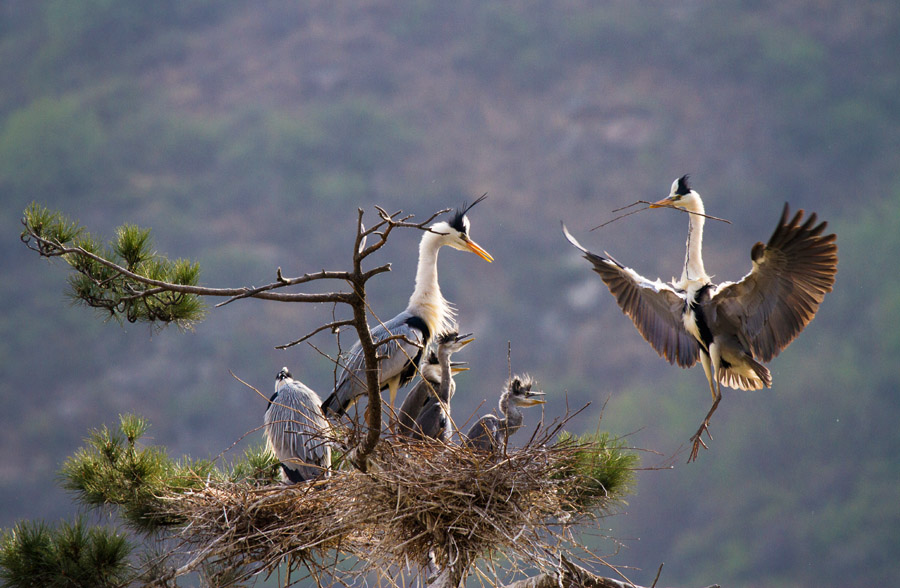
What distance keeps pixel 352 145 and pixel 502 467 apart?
3497 centimetres

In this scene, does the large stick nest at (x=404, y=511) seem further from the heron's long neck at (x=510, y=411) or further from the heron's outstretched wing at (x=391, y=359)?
the heron's outstretched wing at (x=391, y=359)

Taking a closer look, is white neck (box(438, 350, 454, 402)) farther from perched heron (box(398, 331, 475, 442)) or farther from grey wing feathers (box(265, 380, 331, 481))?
grey wing feathers (box(265, 380, 331, 481))

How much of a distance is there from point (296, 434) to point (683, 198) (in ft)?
9.35

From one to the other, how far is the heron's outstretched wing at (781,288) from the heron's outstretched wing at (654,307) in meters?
0.48

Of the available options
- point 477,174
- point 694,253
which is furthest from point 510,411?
point 477,174

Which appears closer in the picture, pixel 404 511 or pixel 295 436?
pixel 404 511

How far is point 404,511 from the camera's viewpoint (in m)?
3.84

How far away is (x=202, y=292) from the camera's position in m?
3.04

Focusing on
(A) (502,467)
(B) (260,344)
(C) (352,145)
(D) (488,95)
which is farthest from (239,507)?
(D) (488,95)

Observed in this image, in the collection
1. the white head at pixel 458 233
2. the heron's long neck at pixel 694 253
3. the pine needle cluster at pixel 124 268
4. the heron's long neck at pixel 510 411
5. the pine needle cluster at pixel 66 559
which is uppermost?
the white head at pixel 458 233

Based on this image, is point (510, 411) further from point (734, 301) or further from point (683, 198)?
point (683, 198)

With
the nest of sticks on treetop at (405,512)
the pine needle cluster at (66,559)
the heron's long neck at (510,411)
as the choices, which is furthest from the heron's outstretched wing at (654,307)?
the pine needle cluster at (66,559)

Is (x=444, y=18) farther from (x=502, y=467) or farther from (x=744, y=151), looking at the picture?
(x=502, y=467)

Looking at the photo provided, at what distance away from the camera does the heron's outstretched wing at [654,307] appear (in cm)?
659
